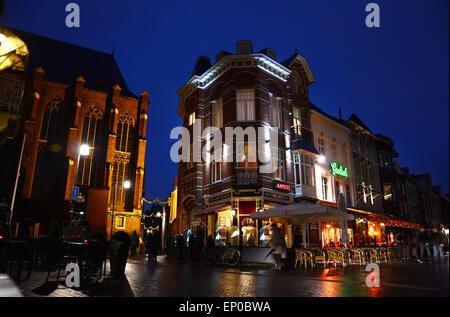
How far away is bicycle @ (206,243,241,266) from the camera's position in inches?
532

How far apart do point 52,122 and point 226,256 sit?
29.4 meters

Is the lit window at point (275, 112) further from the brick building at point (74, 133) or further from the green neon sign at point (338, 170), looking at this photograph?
the brick building at point (74, 133)

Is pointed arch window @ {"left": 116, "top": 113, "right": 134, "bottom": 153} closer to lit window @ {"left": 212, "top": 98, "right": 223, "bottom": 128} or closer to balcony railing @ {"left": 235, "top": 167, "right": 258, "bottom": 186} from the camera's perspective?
lit window @ {"left": 212, "top": 98, "right": 223, "bottom": 128}

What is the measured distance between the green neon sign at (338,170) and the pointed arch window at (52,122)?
95.8ft

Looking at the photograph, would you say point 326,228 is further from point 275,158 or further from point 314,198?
point 275,158

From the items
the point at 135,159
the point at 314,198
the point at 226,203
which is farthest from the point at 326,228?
the point at 135,159

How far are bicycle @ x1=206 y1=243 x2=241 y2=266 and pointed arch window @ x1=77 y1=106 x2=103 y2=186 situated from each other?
78.9 feet

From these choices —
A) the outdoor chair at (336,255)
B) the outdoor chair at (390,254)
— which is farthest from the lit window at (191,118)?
the outdoor chair at (390,254)

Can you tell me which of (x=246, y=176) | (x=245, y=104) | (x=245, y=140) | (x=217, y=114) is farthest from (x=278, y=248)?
(x=217, y=114)

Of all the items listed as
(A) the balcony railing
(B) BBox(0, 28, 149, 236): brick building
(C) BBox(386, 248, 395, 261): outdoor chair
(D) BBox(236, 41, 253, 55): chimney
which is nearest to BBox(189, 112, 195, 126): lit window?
(D) BBox(236, 41, 253, 55): chimney

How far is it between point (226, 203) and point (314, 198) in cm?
698
